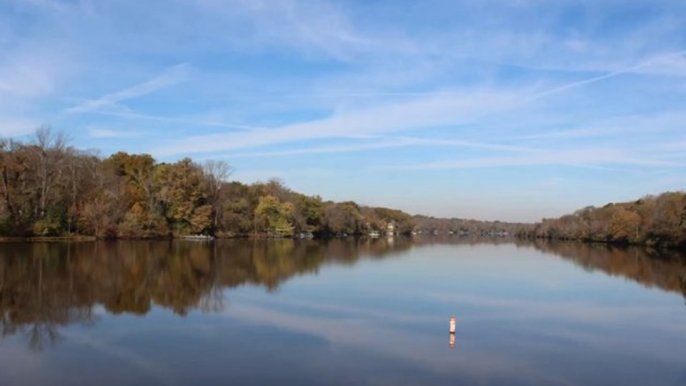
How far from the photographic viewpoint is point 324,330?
15086 mm

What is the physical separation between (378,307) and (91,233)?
50051 millimetres

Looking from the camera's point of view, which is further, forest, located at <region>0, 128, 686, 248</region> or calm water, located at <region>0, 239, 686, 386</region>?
forest, located at <region>0, 128, 686, 248</region>

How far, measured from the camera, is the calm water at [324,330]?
36.0 feet

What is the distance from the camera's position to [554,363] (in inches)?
486

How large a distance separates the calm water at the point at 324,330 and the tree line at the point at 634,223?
47702 millimetres

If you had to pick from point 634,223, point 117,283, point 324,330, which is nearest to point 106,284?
point 117,283

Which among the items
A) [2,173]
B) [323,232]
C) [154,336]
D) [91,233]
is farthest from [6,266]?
[323,232]

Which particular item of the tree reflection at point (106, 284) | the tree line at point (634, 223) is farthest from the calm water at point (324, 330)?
the tree line at point (634, 223)

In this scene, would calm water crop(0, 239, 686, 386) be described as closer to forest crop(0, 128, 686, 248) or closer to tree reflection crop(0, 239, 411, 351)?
tree reflection crop(0, 239, 411, 351)

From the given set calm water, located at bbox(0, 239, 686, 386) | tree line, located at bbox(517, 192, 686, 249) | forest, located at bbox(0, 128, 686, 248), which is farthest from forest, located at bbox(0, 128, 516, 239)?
tree line, located at bbox(517, 192, 686, 249)

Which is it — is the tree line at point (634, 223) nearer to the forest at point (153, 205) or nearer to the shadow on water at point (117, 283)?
the forest at point (153, 205)

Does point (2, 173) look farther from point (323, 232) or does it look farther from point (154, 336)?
point (323, 232)

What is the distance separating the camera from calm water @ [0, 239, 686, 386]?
36.0ft

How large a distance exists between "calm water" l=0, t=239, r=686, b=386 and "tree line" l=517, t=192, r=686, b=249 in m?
47.7
